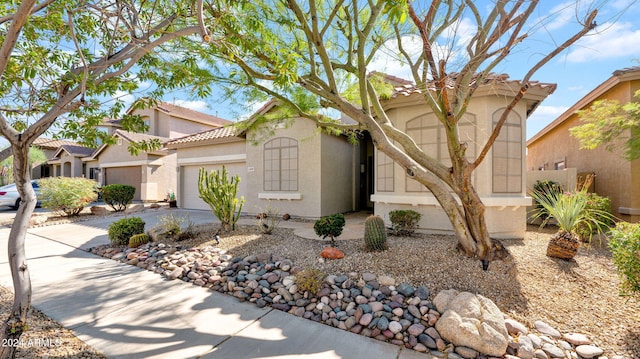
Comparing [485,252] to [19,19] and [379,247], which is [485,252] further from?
[19,19]

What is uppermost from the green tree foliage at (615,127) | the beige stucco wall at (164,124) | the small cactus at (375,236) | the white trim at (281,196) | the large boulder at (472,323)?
the beige stucco wall at (164,124)

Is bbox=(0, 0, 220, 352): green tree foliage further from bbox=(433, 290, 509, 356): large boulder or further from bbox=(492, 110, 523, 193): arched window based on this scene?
bbox=(492, 110, 523, 193): arched window

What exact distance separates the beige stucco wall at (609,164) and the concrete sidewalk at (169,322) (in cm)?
1086

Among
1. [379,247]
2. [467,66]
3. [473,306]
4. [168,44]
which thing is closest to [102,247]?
[168,44]

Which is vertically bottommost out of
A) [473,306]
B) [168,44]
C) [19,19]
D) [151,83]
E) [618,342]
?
[618,342]

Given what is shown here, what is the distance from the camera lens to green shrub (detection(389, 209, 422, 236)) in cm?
720

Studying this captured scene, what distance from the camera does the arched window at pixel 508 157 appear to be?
7.36m

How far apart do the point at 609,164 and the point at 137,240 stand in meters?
15.6

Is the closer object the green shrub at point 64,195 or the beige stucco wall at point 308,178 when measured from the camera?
the beige stucco wall at point 308,178

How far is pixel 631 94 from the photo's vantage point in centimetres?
884

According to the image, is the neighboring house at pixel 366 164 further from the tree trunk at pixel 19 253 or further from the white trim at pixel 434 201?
the tree trunk at pixel 19 253

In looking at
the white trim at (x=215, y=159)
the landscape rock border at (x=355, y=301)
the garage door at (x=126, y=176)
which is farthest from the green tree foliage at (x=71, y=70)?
the garage door at (x=126, y=176)

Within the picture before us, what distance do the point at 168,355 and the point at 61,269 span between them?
14.5ft

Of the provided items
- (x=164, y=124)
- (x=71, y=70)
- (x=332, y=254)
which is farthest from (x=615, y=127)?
(x=164, y=124)
